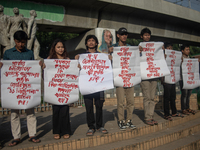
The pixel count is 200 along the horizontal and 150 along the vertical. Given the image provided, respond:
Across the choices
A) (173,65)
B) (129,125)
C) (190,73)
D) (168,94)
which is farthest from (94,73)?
(190,73)

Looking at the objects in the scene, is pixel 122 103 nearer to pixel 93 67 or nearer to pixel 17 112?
pixel 93 67

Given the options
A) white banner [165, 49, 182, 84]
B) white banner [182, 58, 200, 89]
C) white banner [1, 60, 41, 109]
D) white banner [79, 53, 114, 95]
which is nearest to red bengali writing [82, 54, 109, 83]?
white banner [79, 53, 114, 95]

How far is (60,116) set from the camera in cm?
356

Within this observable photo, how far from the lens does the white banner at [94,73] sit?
377cm

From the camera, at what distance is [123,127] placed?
12.5ft

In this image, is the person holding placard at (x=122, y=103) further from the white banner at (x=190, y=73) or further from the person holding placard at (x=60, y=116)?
the white banner at (x=190, y=73)

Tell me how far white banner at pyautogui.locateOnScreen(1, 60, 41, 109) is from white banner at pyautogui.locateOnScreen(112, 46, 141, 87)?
159 centimetres

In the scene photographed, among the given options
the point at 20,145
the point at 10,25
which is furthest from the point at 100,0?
the point at 20,145

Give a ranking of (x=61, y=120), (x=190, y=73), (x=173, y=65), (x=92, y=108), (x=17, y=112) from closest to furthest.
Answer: (x=17, y=112), (x=61, y=120), (x=92, y=108), (x=173, y=65), (x=190, y=73)

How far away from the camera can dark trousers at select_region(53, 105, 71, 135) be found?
11.4 ft

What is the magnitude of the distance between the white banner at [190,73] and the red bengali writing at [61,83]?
350 centimetres

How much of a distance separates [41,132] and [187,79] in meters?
4.20

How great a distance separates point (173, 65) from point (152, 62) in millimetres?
916

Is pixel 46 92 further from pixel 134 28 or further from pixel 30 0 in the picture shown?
pixel 134 28
